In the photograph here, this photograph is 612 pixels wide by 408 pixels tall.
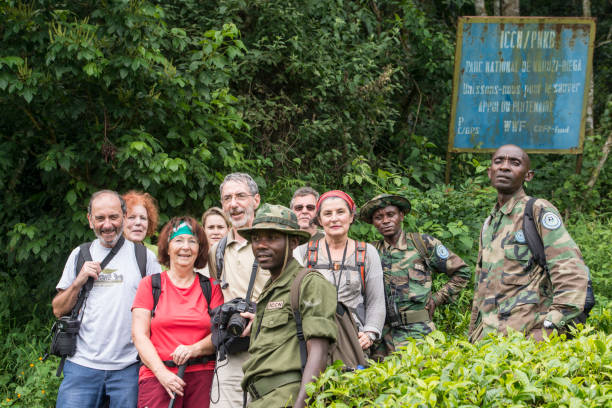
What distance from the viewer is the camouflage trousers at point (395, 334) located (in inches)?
162

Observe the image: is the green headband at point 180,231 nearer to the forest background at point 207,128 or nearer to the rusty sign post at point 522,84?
the forest background at point 207,128

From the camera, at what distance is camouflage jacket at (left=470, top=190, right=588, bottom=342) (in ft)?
10.6

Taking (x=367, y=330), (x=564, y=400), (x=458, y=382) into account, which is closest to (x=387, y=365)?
(x=458, y=382)

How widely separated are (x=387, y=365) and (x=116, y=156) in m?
4.32

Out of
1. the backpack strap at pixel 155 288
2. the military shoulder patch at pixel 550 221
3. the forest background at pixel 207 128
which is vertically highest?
the forest background at pixel 207 128

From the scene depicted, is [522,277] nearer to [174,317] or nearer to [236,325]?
[236,325]

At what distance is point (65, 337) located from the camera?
3.81 metres

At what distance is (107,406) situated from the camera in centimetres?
393

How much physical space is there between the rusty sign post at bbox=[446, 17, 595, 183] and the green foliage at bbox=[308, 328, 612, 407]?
5.96 m

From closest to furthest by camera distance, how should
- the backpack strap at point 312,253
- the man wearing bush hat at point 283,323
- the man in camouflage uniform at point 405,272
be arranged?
the man wearing bush hat at point 283,323 → the backpack strap at point 312,253 → the man in camouflage uniform at point 405,272

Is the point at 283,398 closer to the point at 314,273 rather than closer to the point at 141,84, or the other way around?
the point at 314,273

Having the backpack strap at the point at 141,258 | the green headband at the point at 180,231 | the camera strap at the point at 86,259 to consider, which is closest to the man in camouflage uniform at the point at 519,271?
the green headband at the point at 180,231

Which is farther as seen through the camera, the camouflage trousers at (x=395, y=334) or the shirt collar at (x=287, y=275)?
the camouflage trousers at (x=395, y=334)

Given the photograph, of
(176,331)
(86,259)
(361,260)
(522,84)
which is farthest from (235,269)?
(522,84)
